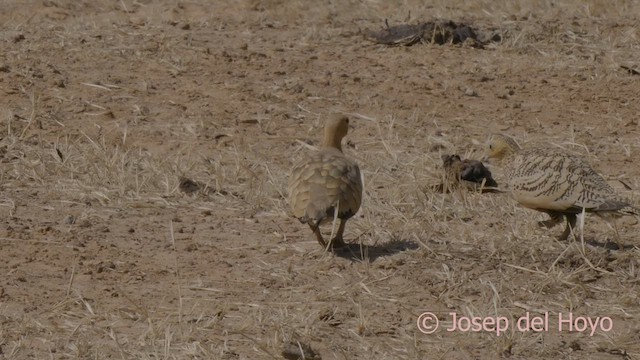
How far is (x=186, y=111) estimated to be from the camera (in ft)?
36.0

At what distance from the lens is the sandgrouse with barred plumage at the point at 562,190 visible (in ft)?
26.5

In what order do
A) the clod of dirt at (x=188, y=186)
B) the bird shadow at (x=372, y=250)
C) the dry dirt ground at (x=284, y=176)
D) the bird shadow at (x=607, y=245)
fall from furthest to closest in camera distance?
the clod of dirt at (x=188, y=186), the bird shadow at (x=607, y=245), the bird shadow at (x=372, y=250), the dry dirt ground at (x=284, y=176)

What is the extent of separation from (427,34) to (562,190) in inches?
193

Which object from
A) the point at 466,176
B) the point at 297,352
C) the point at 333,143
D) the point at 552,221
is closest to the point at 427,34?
the point at 466,176

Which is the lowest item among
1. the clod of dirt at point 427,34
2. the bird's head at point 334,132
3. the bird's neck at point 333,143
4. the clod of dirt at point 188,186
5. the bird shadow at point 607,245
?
the clod of dirt at point 188,186

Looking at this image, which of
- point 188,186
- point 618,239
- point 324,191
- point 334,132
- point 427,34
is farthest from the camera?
point 427,34

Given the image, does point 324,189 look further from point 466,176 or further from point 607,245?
point 466,176

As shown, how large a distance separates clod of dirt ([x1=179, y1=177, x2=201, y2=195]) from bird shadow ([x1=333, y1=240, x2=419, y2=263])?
149 cm

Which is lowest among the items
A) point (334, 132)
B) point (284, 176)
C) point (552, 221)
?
point (284, 176)

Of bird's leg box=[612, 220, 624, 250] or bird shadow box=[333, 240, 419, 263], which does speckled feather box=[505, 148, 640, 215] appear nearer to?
bird's leg box=[612, 220, 624, 250]

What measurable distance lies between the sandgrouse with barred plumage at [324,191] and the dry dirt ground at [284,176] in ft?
0.96

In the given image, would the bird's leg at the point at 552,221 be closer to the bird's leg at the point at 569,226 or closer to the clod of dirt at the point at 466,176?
the bird's leg at the point at 569,226

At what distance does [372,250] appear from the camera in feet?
26.7

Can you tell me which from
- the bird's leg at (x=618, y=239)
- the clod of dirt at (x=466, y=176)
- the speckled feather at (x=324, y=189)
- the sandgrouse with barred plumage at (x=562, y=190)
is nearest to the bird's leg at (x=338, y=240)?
the speckled feather at (x=324, y=189)
